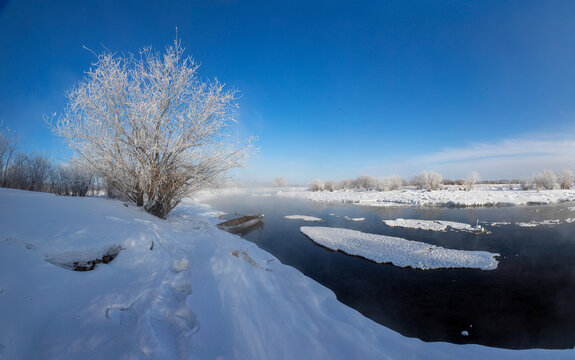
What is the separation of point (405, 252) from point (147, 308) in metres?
9.72

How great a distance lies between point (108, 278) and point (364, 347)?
11.7 ft

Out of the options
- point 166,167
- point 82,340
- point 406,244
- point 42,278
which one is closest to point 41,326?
point 82,340

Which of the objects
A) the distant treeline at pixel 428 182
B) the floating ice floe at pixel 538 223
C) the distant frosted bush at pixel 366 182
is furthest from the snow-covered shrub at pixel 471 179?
the floating ice floe at pixel 538 223

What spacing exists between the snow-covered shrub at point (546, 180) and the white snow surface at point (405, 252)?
45664mm

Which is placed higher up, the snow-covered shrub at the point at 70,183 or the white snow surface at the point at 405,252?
the snow-covered shrub at the point at 70,183

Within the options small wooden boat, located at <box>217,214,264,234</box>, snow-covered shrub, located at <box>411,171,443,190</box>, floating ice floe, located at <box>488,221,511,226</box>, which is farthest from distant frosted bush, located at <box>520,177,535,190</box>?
small wooden boat, located at <box>217,214,264,234</box>

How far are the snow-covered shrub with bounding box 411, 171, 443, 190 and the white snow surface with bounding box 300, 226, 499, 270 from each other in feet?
134

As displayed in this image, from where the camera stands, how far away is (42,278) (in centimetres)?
223

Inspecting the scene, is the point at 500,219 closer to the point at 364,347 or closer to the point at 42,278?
the point at 364,347

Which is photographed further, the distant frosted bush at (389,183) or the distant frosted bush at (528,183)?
the distant frosted bush at (389,183)

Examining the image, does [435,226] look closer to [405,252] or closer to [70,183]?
[405,252]

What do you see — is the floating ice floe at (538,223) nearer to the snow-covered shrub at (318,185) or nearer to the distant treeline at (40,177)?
the distant treeline at (40,177)

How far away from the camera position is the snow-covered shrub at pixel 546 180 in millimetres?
37312

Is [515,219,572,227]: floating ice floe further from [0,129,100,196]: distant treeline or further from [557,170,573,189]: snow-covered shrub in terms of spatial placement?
[557,170,573,189]: snow-covered shrub
